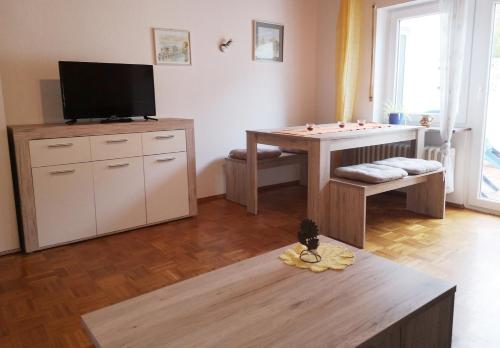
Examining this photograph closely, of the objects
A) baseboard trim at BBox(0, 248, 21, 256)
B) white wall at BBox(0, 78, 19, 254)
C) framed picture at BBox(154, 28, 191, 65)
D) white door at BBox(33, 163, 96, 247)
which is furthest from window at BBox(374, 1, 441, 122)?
baseboard trim at BBox(0, 248, 21, 256)

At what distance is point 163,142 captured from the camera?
3285 mm

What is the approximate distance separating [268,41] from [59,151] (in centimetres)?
249

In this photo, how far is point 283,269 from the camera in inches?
63.7

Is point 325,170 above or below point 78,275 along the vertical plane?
above

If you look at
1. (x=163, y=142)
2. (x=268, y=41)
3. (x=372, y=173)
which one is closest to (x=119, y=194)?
(x=163, y=142)

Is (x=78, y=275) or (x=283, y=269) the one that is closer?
(x=283, y=269)

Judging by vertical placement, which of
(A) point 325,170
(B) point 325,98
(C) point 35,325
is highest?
(B) point 325,98

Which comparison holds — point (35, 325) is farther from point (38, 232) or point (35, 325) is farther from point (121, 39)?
point (121, 39)

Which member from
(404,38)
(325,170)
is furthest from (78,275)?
(404,38)

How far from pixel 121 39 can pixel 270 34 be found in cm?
164

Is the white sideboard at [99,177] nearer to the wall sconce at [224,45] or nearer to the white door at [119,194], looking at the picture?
the white door at [119,194]

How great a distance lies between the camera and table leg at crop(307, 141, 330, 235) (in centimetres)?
289

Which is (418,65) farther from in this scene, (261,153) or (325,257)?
(325,257)

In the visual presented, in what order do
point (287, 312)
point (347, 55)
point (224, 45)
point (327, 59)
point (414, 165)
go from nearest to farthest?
point (287, 312) < point (414, 165) < point (224, 45) < point (347, 55) < point (327, 59)
